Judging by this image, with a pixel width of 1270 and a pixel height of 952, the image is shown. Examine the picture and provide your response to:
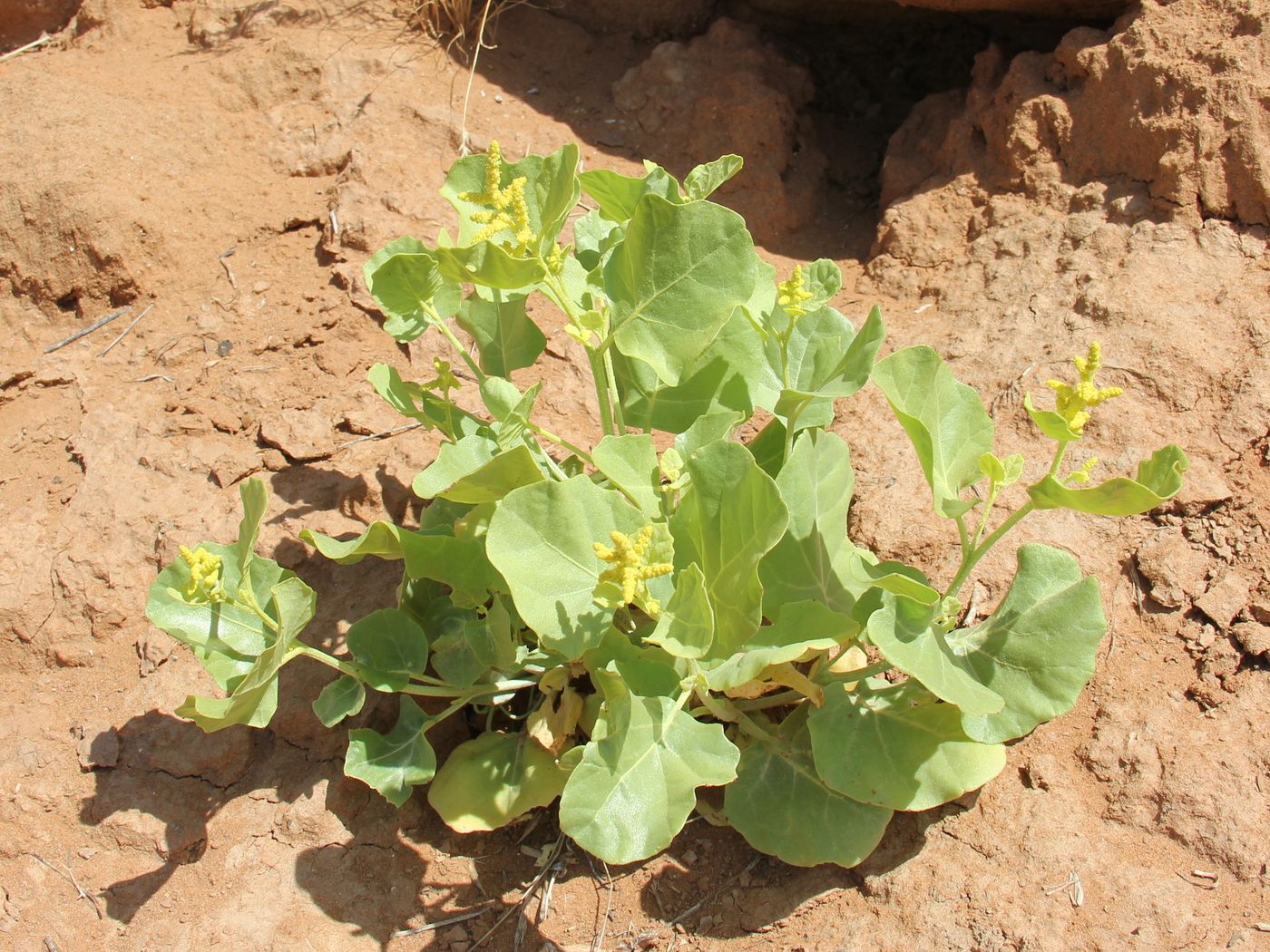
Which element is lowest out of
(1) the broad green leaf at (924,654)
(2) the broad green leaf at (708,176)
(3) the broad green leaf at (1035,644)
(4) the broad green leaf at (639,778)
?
(4) the broad green leaf at (639,778)

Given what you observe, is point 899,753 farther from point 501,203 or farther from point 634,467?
point 501,203

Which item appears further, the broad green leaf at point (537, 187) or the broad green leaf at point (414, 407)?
the broad green leaf at point (414, 407)

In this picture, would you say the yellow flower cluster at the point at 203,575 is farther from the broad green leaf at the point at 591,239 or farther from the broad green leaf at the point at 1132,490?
the broad green leaf at the point at 1132,490

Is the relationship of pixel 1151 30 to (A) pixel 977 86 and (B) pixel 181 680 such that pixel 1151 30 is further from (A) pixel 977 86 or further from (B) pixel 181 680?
(B) pixel 181 680

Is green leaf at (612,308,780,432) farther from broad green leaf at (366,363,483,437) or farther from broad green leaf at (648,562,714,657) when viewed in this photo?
broad green leaf at (648,562,714,657)

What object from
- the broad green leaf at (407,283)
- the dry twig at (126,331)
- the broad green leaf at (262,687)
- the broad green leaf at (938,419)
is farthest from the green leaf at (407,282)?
the dry twig at (126,331)

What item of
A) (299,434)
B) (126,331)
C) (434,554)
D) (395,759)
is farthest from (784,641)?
(126,331)

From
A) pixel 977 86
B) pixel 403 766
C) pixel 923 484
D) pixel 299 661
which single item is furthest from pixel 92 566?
pixel 977 86
